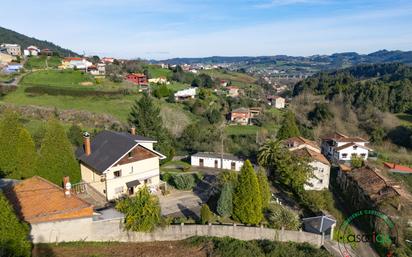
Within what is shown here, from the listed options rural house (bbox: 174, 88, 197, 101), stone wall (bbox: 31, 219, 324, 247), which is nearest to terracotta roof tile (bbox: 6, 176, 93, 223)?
stone wall (bbox: 31, 219, 324, 247)

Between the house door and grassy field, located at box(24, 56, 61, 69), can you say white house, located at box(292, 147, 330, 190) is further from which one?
grassy field, located at box(24, 56, 61, 69)

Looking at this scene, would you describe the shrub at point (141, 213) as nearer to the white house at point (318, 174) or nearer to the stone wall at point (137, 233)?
the stone wall at point (137, 233)

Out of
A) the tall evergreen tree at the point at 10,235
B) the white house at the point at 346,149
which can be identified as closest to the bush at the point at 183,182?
the tall evergreen tree at the point at 10,235

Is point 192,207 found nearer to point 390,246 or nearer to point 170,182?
point 170,182

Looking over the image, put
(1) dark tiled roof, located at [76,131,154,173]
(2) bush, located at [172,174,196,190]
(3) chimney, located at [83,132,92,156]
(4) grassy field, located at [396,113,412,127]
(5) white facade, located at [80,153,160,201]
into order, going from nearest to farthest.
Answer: (1) dark tiled roof, located at [76,131,154,173]
(5) white facade, located at [80,153,160,201]
(3) chimney, located at [83,132,92,156]
(2) bush, located at [172,174,196,190]
(4) grassy field, located at [396,113,412,127]

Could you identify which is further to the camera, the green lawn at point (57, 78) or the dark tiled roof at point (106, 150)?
the green lawn at point (57, 78)

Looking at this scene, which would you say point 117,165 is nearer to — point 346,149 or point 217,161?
point 217,161

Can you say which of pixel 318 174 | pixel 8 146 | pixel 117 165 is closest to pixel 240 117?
pixel 318 174
